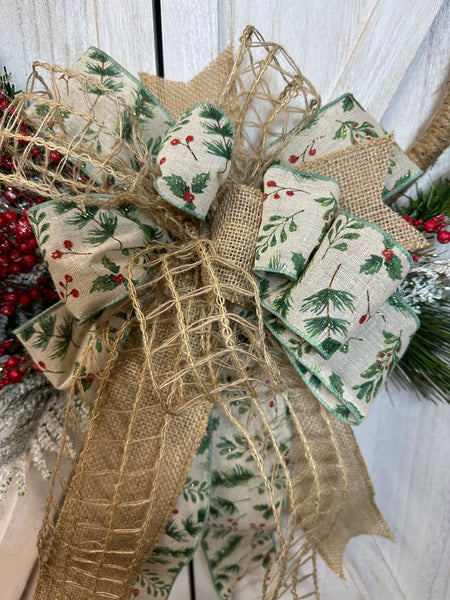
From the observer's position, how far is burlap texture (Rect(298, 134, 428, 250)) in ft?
1.60

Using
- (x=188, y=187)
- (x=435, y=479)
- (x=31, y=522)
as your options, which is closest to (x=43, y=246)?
(x=188, y=187)

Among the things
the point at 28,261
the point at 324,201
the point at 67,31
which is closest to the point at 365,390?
the point at 324,201

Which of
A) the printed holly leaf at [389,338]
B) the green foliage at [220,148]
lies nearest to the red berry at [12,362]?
the green foliage at [220,148]

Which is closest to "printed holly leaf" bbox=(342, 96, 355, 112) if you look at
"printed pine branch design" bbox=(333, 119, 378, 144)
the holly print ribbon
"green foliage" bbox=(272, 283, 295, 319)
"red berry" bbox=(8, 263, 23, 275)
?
"printed pine branch design" bbox=(333, 119, 378, 144)

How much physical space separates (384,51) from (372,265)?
1.18ft

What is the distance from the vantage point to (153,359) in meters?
0.53

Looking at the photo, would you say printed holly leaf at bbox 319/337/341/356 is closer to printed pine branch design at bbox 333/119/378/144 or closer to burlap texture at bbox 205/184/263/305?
burlap texture at bbox 205/184/263/305

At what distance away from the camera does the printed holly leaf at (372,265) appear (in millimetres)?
448

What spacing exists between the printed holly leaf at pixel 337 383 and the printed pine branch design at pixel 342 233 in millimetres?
144

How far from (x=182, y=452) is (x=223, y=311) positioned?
0.79 ft

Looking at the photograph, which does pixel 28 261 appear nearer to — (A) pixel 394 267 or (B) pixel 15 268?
(B) pixel 15 268

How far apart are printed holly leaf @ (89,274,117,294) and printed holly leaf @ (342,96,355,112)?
0.38 meters

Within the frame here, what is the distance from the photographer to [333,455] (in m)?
0.63

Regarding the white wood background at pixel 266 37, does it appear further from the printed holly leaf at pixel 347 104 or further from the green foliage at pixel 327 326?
the green foliage at pixel 327 326
